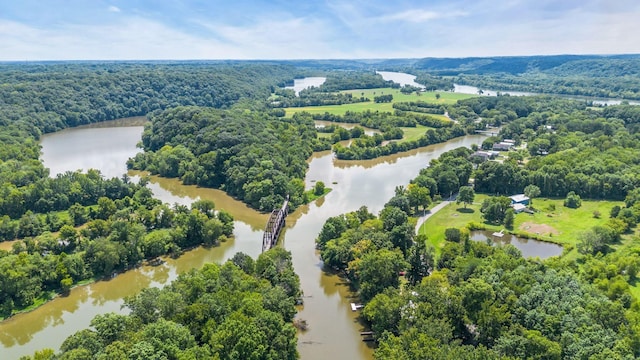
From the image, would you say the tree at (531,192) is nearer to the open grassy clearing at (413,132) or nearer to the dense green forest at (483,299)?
the dense green forest at (483,299)

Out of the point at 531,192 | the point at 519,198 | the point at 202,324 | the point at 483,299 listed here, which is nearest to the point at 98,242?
the point at 202,324

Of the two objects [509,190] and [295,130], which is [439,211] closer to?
[509,190]

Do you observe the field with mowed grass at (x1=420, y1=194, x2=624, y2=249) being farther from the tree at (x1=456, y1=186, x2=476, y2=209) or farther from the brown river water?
the brown river water

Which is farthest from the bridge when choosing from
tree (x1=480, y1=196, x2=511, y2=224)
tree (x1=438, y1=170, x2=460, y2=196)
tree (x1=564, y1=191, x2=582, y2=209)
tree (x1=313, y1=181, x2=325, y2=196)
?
tree (x1=564, y1=191, x2=582, y2=209)

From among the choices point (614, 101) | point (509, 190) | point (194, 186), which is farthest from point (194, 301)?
point (614, 101)

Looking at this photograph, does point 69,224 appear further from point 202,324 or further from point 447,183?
point 447,183
